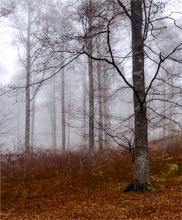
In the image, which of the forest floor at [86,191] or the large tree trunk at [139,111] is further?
the large tree trunk at [139,111]

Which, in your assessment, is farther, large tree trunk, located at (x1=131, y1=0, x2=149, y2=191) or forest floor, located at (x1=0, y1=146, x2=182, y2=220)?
large tree trunk, located at (x1=131, y1=0, x2=149, y2=191)

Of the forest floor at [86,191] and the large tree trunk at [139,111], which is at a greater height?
the large tree trunk at [139,111]

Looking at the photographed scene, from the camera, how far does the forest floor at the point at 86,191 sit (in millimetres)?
6145

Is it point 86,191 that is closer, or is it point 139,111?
point 139,111

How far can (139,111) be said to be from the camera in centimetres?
808

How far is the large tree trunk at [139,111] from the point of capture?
791cm

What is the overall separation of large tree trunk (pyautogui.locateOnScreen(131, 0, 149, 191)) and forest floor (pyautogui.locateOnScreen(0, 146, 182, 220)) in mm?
487

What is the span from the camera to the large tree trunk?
7.91 m

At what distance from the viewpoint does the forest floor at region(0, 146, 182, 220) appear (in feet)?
20.2

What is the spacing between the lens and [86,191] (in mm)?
8719

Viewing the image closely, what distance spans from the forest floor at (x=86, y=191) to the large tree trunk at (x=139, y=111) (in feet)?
1.60

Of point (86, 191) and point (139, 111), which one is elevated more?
point (139, 111)

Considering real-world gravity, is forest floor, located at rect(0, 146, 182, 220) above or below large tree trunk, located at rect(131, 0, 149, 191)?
below

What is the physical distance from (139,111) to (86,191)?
102 inches
